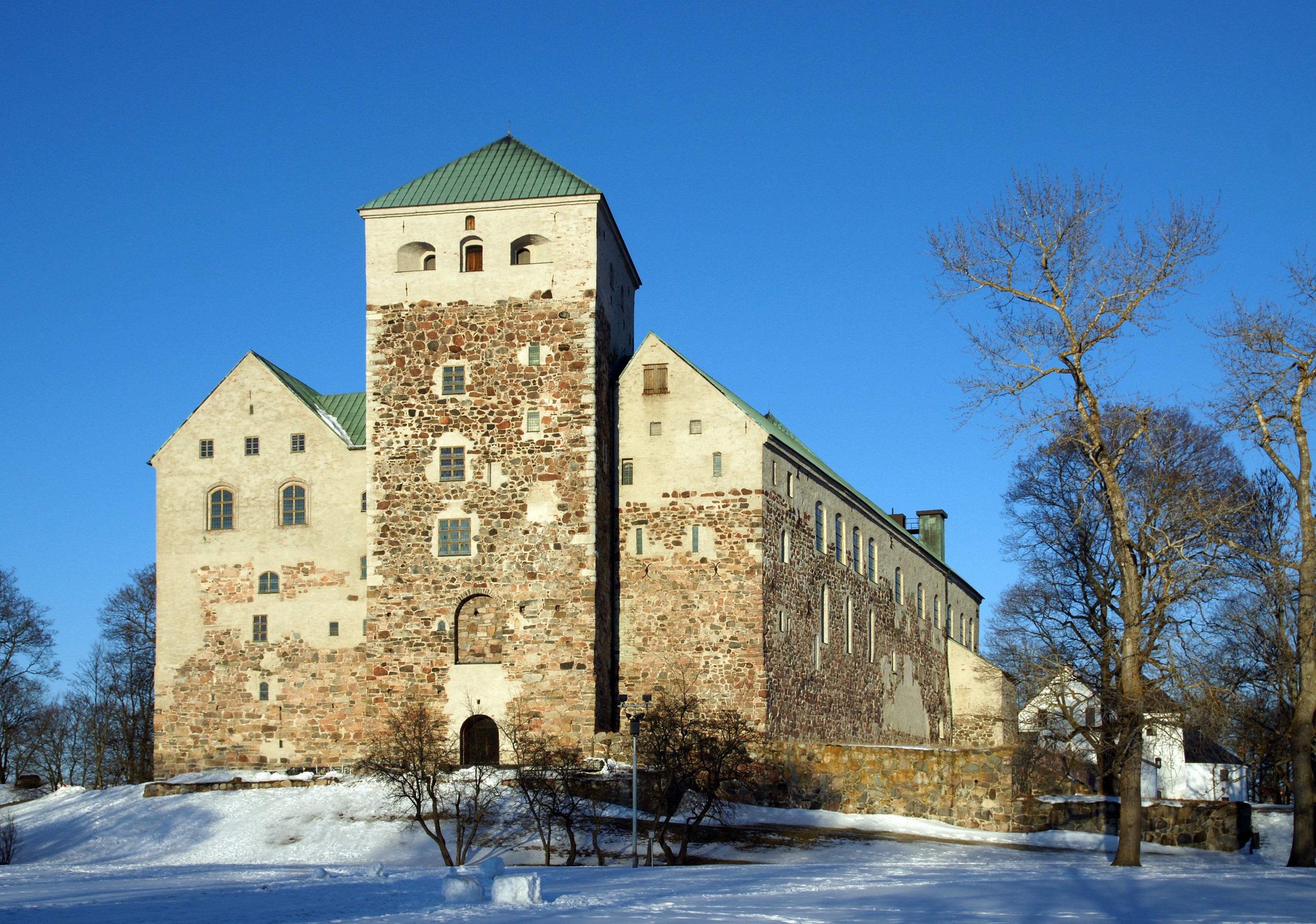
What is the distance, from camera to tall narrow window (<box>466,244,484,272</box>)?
4078 cm

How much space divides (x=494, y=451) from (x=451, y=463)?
1234mm

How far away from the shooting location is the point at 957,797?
3584 cm

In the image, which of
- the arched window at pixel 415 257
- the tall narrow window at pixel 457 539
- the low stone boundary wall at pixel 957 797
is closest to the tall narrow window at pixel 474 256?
the arched window at pixel 415 257

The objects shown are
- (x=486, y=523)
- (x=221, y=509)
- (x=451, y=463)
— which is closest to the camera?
(x=486, y=523)

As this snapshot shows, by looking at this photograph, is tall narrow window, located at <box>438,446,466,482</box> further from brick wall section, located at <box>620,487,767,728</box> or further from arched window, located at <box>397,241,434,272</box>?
arched window, located at <box>397,241,434,272</box>

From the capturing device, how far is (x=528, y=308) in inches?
1575

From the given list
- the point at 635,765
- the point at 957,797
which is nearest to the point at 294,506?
the point at 635,765

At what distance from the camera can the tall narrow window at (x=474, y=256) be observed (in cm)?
4078

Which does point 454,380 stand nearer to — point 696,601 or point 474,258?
point 474,258

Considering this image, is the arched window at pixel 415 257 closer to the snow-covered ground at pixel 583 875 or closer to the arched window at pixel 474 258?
the arched window at pixel 474 258

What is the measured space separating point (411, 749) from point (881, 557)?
82.2 ft

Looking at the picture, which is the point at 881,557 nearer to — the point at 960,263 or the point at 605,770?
the point at 605,770

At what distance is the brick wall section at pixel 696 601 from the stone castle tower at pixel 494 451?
60 centimetres

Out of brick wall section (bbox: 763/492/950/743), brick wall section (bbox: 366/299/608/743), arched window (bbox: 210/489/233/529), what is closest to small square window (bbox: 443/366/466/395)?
brick wall section (bbox: 366/299/608/743)
